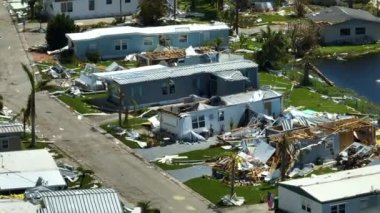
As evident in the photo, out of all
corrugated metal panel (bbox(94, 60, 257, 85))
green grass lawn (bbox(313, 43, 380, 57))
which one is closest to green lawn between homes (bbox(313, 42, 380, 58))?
green grass lawn (bbox(313, 43, 380, 57))

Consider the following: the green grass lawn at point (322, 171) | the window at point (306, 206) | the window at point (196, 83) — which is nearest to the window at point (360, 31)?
the window at point (196, 83)

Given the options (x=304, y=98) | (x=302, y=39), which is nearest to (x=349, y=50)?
(x=302, y=39)

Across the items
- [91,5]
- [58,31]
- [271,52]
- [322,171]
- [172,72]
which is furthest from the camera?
[91,5]

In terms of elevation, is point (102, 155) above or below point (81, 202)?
below

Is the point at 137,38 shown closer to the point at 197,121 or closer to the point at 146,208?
the point at 197,121

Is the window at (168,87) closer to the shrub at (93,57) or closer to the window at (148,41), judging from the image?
the shrub at (93,57)

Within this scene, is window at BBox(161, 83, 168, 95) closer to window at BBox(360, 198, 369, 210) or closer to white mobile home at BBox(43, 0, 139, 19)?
window at BBox(360, 198, 369, 210)

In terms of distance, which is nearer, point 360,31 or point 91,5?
point 360,31
